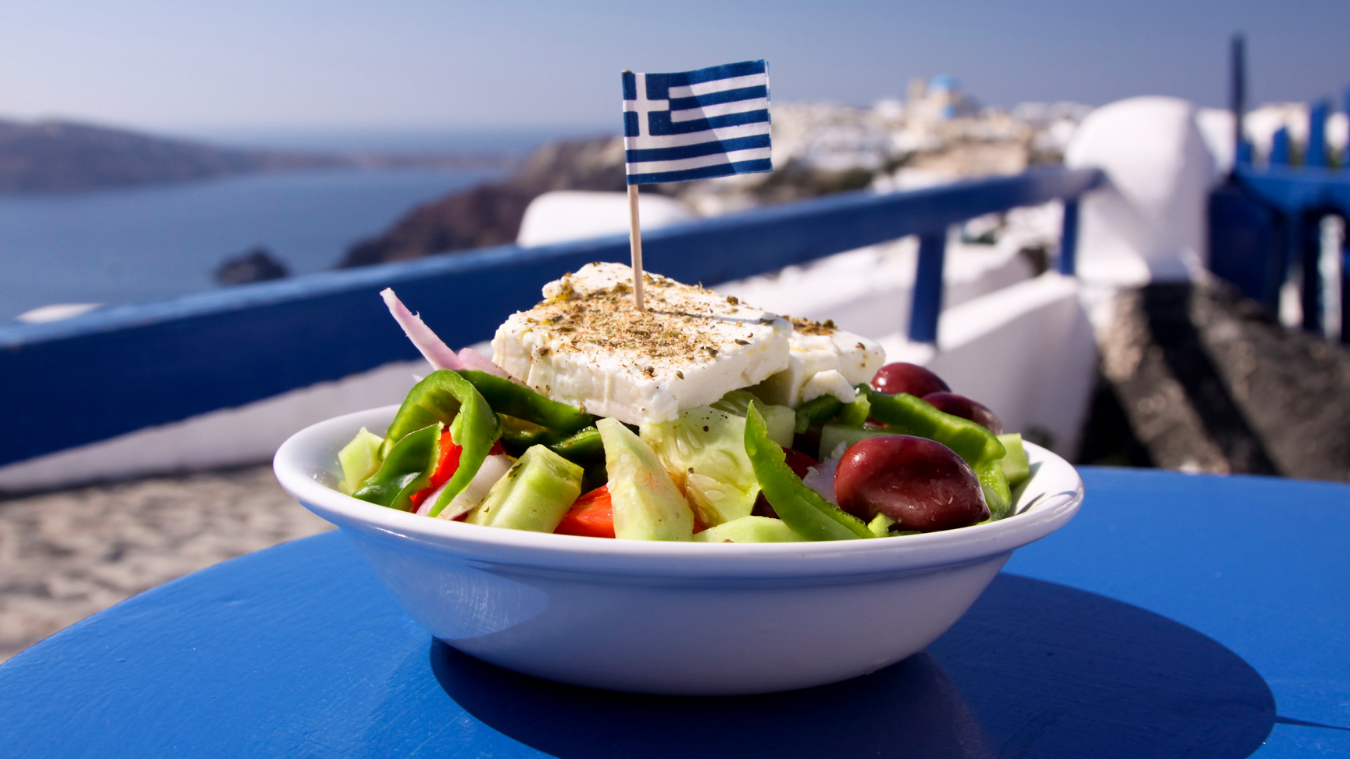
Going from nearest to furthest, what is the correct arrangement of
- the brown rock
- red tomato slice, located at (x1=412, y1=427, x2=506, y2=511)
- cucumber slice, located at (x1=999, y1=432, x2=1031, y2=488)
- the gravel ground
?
red tomato slice, located at (x1=412, y1=427, x2=506, y2=511) < cucumber slice, located at (x1=999, y1=432, x2=1031, y2=488) < the gravel ground < the brown rock

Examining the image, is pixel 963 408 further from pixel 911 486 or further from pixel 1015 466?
pixel 911 486

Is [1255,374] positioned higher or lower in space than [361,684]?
lower

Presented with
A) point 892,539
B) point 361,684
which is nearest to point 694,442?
point 892,539

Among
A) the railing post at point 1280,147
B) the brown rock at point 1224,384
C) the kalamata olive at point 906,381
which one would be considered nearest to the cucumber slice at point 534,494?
the kalamata olive at point 906,381

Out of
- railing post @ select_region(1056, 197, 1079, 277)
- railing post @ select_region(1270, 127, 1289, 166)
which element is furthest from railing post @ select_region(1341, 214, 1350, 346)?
railing post @ select_region(1056, 197, 1079, 277)

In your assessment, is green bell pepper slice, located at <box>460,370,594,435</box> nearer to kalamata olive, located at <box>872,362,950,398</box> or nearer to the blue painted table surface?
the blue painted table surface

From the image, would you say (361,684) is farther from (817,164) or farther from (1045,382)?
(817,164)
